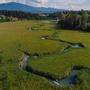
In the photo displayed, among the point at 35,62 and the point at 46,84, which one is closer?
the point at 46,84

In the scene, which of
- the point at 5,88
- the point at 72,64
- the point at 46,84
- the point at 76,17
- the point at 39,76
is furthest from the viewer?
the point at 76,17

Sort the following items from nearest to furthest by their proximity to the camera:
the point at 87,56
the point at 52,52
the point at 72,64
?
1. the point at 72,64
2. the point at 87,56
3. the point at 52,52

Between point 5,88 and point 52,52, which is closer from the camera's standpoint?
point 5,88

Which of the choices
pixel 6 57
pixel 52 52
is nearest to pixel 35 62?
pixel 6 57

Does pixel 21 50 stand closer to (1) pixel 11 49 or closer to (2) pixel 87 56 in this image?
(1) pixel 11 49

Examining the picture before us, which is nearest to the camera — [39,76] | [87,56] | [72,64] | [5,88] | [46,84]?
[5,88]

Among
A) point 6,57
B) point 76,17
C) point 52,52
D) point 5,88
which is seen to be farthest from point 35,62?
point 76,17

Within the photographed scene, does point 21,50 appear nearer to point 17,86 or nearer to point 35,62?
point 35,62

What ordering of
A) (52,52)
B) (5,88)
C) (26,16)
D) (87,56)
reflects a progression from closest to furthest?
1. (5,88)
2. (87,56)
3. (52,52)
4. (26,16)
